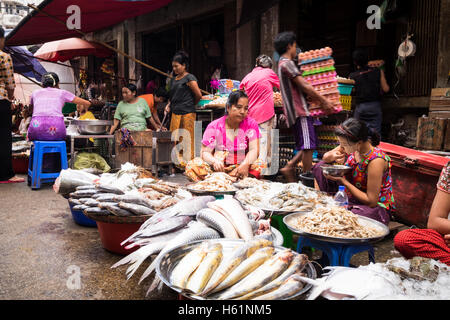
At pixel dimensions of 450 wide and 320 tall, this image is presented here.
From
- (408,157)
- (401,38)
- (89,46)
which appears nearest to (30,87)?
(89,46)

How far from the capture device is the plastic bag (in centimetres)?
679

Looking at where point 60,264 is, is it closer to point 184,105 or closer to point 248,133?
point 248,133

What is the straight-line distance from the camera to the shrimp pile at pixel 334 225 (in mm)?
2062

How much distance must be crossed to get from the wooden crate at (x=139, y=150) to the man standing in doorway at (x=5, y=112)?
6.25 feet

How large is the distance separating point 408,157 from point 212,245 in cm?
277

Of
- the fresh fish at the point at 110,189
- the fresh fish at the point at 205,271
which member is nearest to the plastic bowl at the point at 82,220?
the fresh fish at the point at 110,189

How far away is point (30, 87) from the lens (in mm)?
21719

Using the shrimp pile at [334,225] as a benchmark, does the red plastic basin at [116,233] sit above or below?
below

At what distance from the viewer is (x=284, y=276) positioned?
1551 millimetres

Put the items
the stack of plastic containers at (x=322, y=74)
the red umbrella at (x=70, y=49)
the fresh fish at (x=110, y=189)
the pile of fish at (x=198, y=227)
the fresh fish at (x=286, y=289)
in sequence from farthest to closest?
the red umbrella at (x=70, y=49)
the stack of plastic containers at (x=322, y=74)
the fresh fish at (x=110, y=189)
the pile of fish at (x=198, y=227)
the fresh fish at (x=286, y=289)

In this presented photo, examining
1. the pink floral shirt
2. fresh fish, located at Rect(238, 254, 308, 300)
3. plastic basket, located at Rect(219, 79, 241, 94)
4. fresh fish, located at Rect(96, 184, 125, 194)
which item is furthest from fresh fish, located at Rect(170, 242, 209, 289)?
plastic basket, located at Rect(219, 79, 241, 94)

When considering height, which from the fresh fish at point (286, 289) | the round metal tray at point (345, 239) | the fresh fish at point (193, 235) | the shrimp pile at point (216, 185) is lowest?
the fresh fish at point (286, 289)

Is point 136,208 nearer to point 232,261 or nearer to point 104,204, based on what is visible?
point 104,204

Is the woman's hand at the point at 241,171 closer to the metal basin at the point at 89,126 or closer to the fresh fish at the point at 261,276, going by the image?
the fresh fish at the point at 261,276
